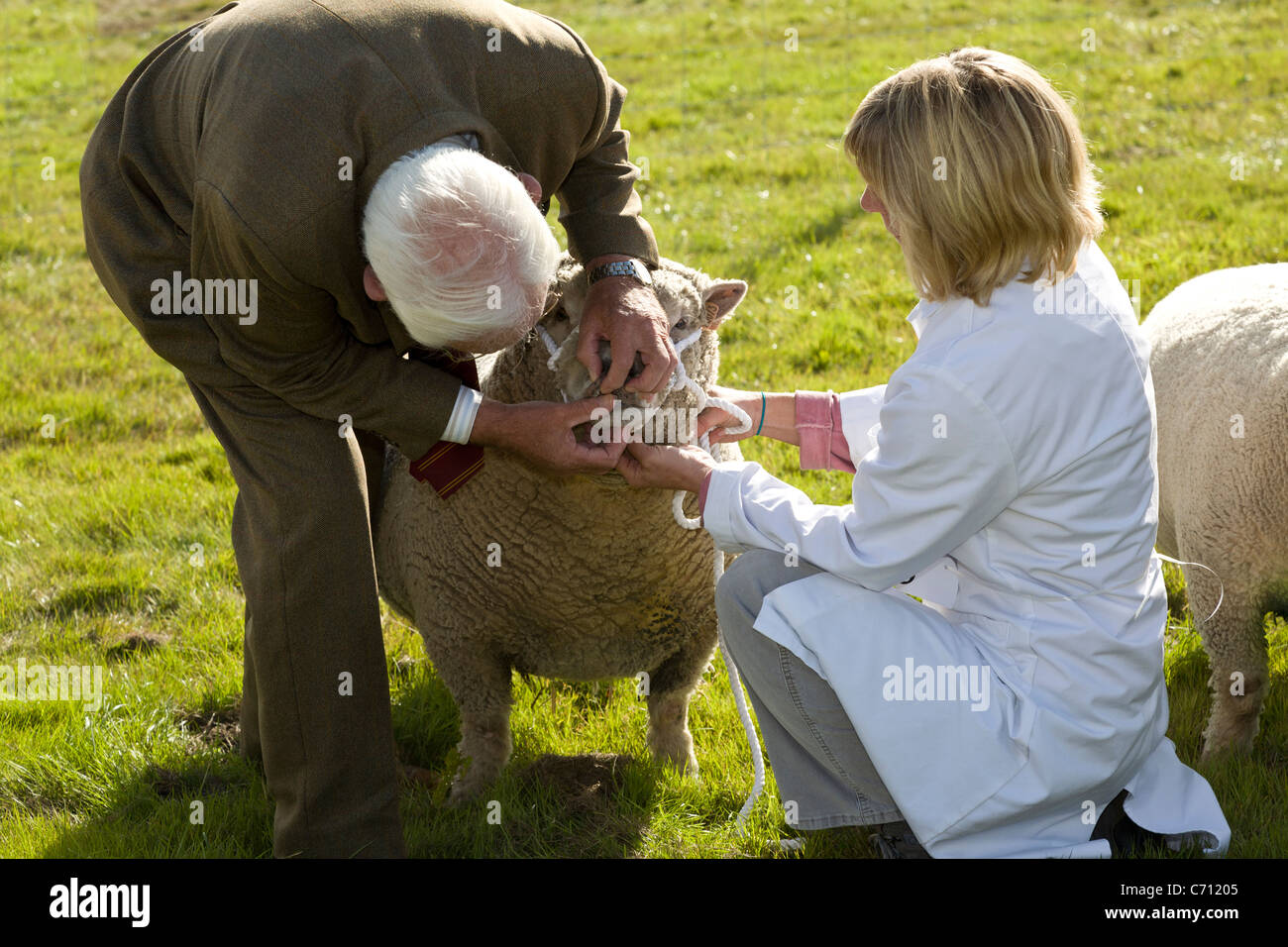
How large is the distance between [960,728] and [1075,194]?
1164 millimetres

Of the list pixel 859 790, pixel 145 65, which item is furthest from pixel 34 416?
pixel 859 790

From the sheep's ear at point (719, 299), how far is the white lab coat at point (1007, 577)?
2.36 ft

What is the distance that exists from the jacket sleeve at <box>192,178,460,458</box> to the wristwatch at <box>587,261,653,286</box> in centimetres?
47

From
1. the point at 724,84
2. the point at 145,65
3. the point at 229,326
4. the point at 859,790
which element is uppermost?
the point at 724,84

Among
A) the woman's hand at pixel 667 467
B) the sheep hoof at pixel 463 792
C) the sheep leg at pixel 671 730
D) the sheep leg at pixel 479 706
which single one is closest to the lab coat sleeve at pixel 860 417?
the woman's hand at pixel 667 467

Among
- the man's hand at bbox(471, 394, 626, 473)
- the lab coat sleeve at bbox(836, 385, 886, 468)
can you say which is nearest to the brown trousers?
the man's hand at bbox(471, 394, 626, 473)

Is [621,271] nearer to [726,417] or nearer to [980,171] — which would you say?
[726,417]

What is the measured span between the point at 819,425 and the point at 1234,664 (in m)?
1.35

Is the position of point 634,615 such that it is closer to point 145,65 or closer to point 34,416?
point 145,65

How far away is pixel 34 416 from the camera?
6.42 meters

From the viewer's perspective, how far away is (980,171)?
258cm

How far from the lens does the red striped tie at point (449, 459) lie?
3342 mm

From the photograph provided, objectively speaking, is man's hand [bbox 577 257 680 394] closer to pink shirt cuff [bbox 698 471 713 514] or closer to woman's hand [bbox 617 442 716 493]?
woman's hand [bbox 617 442 716 493]

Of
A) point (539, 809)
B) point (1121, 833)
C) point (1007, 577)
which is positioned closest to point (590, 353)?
point (1007, 577)
